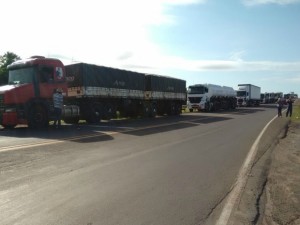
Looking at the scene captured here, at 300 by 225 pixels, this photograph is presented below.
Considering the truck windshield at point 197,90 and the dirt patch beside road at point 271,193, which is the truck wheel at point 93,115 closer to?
the dirt patch beside road at point 271,193

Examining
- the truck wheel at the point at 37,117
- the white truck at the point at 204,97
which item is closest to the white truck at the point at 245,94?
the white truck at the point at 204,97

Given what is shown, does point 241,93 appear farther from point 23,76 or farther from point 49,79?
point 23,76

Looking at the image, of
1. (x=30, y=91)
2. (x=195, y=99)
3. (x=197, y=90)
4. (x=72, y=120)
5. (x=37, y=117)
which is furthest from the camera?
(x=197, y=90)

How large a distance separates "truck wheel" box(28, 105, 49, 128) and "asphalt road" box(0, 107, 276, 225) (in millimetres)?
5137

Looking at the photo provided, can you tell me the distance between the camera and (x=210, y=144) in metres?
14.6

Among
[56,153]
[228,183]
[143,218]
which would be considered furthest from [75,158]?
[143,218]

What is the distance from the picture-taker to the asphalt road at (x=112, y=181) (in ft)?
19.1

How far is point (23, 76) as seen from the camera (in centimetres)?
1964

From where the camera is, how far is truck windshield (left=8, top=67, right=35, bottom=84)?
64.1ft

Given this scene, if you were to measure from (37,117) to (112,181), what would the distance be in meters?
12.4

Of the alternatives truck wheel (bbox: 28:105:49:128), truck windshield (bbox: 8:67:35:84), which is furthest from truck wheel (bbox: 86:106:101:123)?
truck windshield (bbox: 8:67:35:84)

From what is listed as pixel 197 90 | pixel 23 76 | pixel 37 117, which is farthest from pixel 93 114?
pixel 197 90

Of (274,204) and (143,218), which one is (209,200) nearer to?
(274,204)

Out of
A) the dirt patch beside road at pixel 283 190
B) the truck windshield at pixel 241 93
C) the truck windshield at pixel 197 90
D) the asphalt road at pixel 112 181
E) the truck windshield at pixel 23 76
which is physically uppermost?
the truck windshield at pixel 23 76
